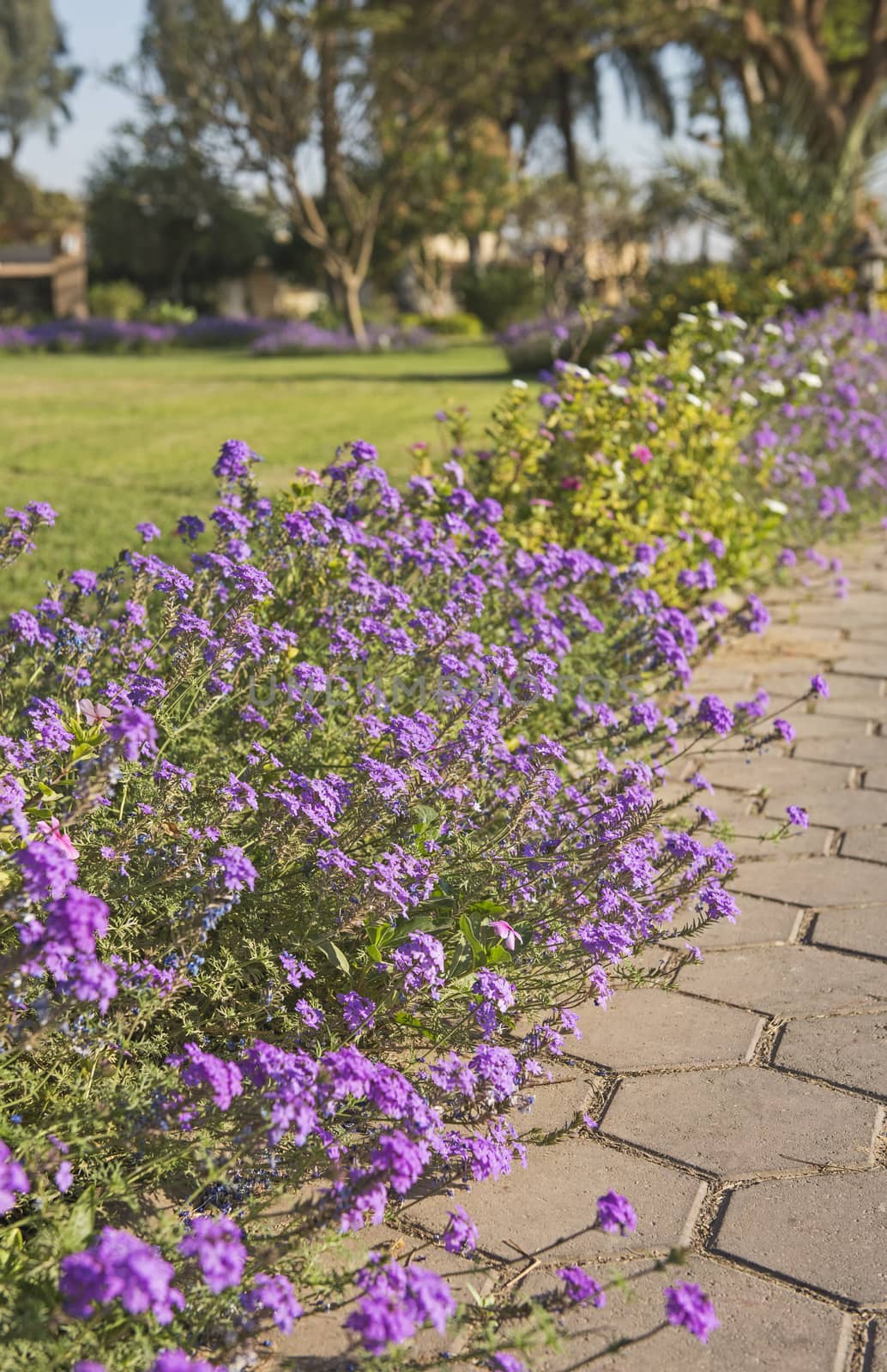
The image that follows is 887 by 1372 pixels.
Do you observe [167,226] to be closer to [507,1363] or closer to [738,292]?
[738,292]

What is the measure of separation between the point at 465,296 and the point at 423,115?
7519mm

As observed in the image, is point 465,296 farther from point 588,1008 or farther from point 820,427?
point 588,1008

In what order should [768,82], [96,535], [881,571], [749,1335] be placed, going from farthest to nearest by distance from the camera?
[768,82], [881,571], [96,535], [749,1335]

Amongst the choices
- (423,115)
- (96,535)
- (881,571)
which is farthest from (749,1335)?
(423,115)

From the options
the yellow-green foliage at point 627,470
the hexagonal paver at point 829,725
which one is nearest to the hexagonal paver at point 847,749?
the hexagonal paver at point 829,725

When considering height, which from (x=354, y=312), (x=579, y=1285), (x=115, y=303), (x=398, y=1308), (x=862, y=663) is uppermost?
(x=115, y=303)

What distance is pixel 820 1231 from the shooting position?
2.04 meters

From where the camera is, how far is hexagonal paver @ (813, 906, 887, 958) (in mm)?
3018

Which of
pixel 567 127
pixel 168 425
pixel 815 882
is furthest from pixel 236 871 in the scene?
pixel 567 127

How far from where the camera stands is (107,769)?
61.4 inches

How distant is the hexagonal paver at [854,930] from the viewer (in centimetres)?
302

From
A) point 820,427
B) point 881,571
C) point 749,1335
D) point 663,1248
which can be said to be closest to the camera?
point 749,1335

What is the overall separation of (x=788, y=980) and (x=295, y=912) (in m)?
1.17

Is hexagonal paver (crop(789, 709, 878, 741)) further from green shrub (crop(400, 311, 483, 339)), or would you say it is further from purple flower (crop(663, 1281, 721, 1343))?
green shrub (crop(400, 311, 483, 339))
